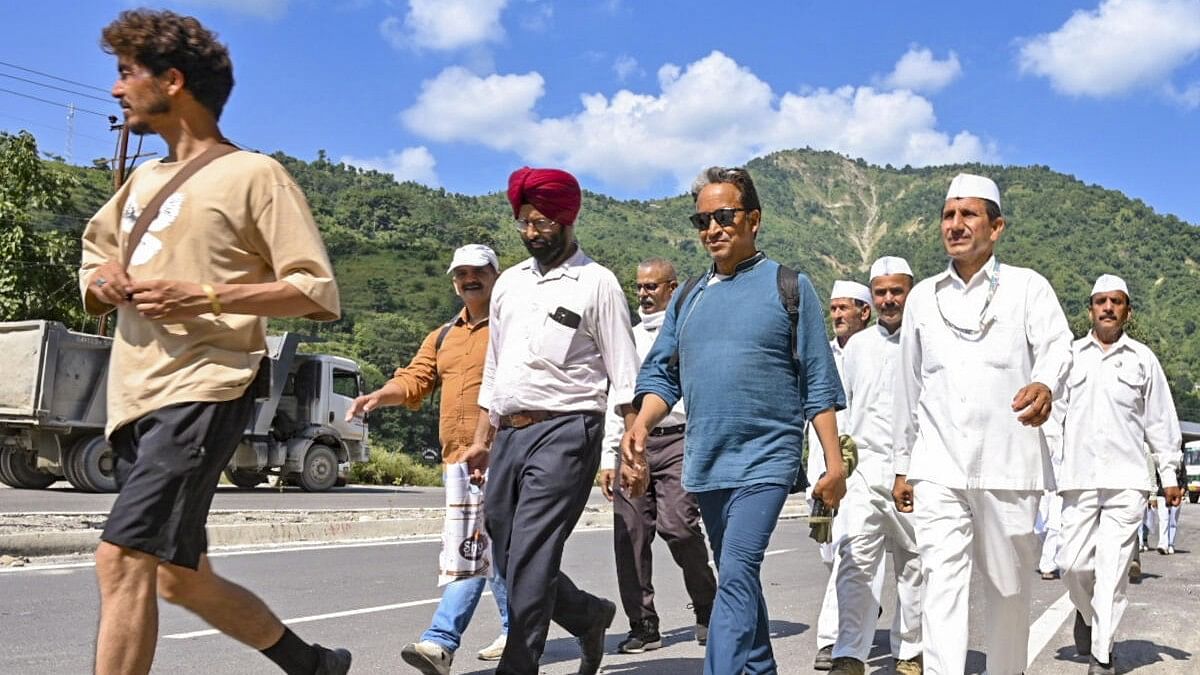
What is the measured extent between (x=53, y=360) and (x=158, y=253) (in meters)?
18.7

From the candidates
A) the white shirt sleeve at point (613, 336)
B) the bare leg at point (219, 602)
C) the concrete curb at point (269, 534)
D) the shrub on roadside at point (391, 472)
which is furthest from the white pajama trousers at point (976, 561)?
the shrub on roadside at point (391, 472)

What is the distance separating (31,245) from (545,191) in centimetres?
2319

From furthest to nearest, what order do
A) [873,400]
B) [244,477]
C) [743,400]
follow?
[244,477], [873,400], [743,400]

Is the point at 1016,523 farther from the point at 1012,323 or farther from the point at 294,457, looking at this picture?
the point at 294,457

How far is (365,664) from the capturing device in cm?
617

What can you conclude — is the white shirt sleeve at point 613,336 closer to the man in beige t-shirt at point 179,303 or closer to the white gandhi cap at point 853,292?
the man in beige t-shirt at point 179,303

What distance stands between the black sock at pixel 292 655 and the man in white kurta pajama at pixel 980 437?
2343mm

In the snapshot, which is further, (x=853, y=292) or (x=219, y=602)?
(x=853, y=292)

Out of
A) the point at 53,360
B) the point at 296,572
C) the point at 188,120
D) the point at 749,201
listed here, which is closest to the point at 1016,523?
the point at 749,201

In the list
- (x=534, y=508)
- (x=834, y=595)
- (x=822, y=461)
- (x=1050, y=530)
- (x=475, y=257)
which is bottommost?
(x=1050, y=530)

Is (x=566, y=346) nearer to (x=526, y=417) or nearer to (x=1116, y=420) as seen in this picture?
(x=526, y=417)

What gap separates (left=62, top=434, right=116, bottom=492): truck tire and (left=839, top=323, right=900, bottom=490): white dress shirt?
55.5 ft

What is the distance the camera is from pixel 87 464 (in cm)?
2105

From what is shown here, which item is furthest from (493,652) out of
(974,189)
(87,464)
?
(87,464)
